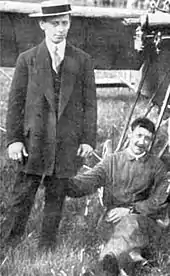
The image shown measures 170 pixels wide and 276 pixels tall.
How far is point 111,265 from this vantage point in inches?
153

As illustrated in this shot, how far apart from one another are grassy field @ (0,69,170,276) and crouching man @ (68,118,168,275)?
13cm

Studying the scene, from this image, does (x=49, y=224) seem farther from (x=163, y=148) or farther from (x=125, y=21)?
(x=125, y=21)

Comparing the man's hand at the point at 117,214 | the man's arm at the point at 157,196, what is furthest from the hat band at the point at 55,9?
the man's hand at the point at 117,214

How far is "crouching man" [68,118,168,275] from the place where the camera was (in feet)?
13.1

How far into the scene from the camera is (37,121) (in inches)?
150

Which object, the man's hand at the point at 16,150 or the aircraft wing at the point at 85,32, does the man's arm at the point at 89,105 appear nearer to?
the aircraft wing at the point at 85,32

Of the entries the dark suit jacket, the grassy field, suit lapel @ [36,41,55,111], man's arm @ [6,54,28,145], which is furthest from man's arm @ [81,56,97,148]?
the grassy field

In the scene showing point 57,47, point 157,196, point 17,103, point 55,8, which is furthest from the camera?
point 157,196

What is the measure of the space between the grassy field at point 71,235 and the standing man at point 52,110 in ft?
0.44

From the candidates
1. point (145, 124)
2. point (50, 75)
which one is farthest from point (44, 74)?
point (145, 124)

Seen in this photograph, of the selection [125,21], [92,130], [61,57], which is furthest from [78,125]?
[125,21]

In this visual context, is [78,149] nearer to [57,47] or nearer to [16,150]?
[16,150]

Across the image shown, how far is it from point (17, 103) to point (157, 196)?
104 centimetres

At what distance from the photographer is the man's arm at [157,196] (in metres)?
4.09
